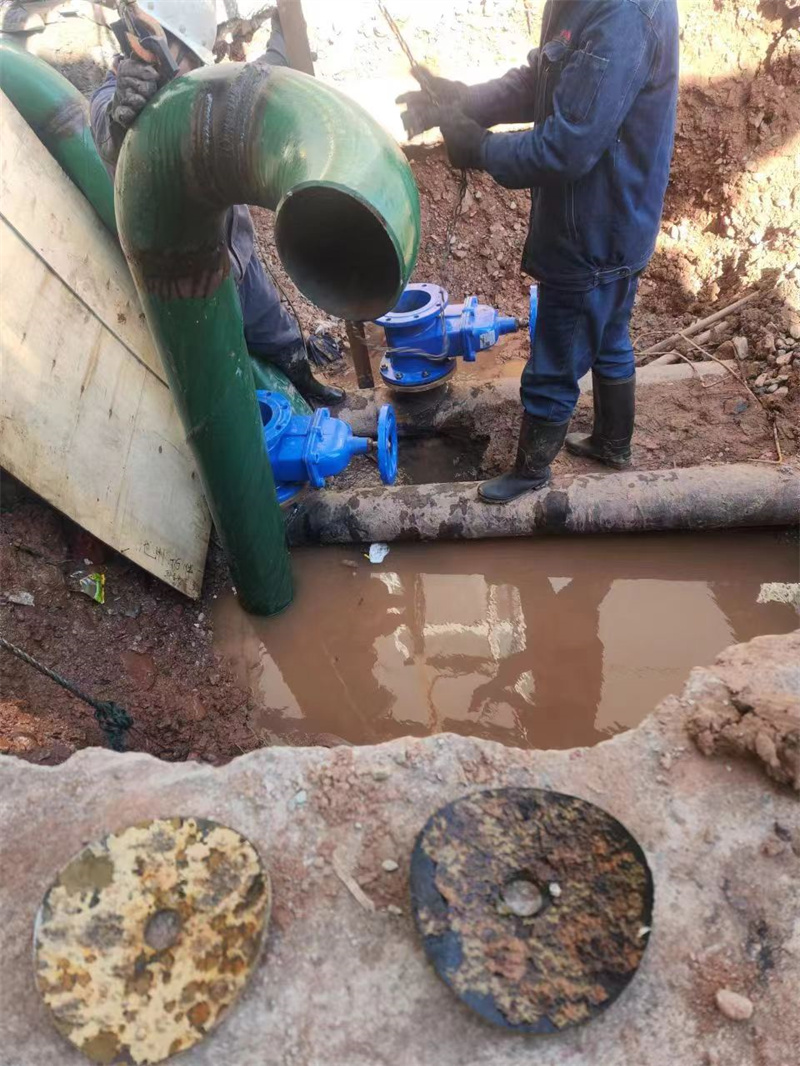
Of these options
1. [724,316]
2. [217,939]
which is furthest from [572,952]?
[724,316]

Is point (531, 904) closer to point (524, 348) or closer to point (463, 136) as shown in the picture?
point (463, 136)

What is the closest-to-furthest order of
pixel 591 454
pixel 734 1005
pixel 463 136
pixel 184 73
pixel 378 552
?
pixel 734 1005 < pixel 184 73 < pixel 463 136 < pixel 378 552 < pixel 591 454

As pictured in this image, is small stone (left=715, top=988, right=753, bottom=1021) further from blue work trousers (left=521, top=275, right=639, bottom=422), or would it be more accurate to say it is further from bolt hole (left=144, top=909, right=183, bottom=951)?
blue work trousers (left=521, top=275, right=639, bottom=422)

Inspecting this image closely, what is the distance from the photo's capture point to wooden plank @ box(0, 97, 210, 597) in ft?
7.40

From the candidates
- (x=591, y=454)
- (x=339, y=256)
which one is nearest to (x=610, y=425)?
(x=591, y=454)

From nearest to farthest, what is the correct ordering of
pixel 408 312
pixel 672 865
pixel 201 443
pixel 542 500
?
1. pixel 672 865
2. pixel 201 443
3. pixel 542 500
4. pixel 408 312

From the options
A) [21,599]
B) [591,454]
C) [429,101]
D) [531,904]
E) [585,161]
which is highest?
[429,101]

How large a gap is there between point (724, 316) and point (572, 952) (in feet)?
12.2

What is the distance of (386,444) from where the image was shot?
2734 millimetres

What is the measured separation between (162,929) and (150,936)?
21 mm

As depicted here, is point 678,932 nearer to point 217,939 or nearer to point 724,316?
point 217,939

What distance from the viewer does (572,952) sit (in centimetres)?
111

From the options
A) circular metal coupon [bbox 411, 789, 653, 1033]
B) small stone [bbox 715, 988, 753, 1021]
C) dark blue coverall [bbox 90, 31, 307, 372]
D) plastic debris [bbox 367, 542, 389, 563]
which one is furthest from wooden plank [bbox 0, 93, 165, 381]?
small stone [bbox 715, 988, 753, 1021]

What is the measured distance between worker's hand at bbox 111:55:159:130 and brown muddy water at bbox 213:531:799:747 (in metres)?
1.83
